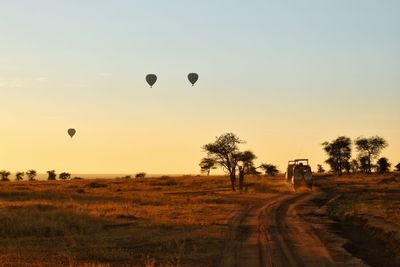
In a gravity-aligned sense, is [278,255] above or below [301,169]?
below

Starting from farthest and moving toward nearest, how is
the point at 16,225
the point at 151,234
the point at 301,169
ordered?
the point at 301,169
the point at 16,225
the point at 151,234

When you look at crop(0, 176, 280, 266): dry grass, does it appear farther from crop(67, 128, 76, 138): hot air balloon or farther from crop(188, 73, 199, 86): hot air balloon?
crop(67, 128, 76, 138): hot air balloon

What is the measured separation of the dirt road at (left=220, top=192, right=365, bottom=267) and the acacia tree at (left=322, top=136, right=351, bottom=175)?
111 metres

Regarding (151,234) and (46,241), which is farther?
(151,234)

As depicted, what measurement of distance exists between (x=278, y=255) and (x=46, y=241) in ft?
36.5

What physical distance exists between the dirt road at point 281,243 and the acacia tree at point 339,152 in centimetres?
11114

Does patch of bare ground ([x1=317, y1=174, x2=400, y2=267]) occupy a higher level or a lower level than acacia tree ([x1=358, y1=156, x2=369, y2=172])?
lower

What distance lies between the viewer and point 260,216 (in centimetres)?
3725

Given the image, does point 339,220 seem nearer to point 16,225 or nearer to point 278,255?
point 278,255

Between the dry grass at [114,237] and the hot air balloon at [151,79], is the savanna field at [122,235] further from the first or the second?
the hot air balloon at [151,79]

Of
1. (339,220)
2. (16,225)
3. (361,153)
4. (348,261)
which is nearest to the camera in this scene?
(348,261)

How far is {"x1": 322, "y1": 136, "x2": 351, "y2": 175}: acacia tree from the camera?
146m

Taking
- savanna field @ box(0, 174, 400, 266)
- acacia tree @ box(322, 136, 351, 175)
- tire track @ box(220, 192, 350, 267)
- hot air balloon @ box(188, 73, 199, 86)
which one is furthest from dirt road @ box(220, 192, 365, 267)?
acacia tree @ box(322, 136, 351, 175)

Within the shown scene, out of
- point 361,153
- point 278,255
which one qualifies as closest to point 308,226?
point 278,255
